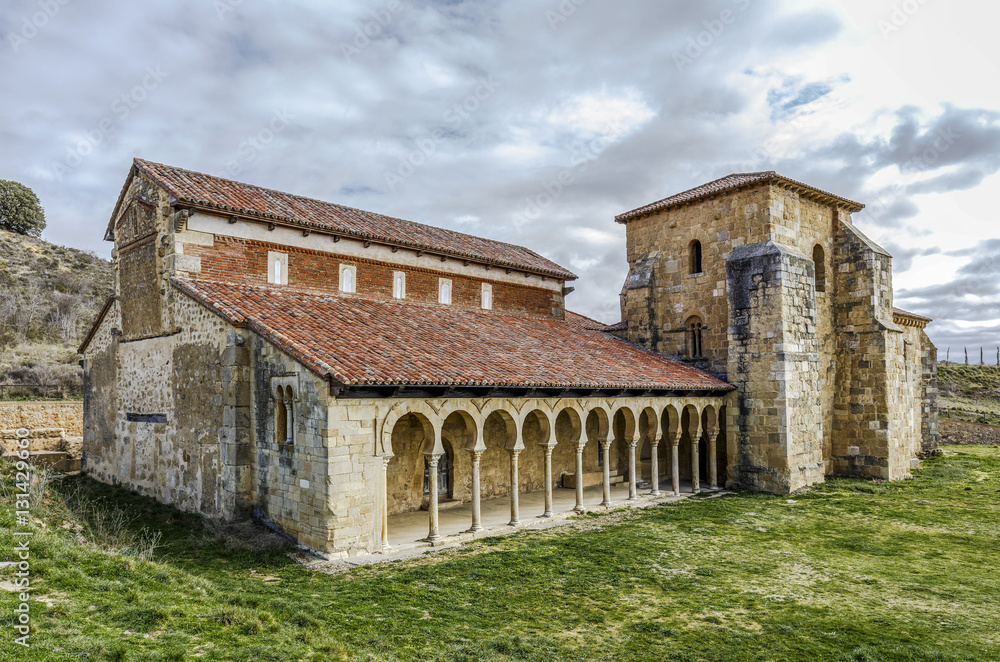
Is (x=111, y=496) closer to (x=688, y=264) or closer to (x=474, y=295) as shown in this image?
(x=474, y=295)

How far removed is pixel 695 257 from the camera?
21.8m

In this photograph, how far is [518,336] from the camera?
18.1 meters

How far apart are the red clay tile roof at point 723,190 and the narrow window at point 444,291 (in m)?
7.95

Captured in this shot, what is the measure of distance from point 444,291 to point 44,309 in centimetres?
3009

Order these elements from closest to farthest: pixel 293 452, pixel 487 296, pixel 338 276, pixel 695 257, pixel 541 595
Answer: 1. pixel 541 595
2. pixel 293 452
3. pixel 338 276
4. pixel 487 296
5. pixel 695 257


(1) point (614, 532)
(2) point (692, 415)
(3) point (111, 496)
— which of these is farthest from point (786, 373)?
(3) point (111, 496)

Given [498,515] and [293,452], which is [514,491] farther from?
[293,452]

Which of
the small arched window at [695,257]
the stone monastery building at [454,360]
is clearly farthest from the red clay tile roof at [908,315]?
the small arched window at [695,257]

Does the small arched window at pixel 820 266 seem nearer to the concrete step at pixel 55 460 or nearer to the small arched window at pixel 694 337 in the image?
the small arched window at pixel 694 337

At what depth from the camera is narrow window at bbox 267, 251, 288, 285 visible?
15945mm

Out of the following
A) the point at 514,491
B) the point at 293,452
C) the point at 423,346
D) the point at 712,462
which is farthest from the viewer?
the point at 712,462

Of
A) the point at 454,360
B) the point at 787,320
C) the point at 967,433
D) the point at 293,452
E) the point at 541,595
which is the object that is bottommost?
the point at 967,433

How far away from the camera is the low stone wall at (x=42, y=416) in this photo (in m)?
20.1

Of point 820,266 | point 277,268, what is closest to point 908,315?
point 820,266
